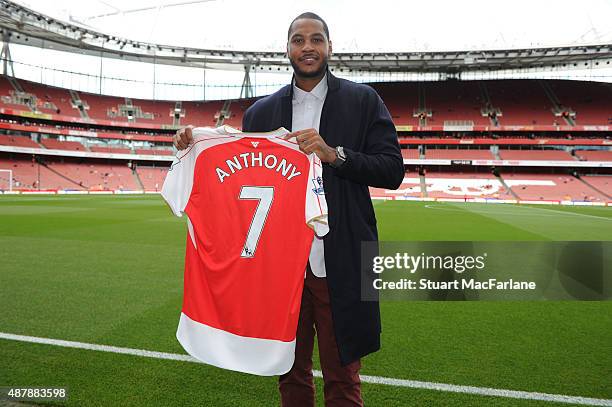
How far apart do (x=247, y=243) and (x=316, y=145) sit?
27.4 inches

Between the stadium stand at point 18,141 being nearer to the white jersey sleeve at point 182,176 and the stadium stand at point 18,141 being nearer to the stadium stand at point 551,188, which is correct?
the white jersey sleeve at point 182,176

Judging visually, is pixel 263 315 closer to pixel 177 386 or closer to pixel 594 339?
pixel 177 386

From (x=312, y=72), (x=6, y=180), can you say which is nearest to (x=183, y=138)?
(x=312, y=72)

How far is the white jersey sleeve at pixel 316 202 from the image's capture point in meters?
2.03

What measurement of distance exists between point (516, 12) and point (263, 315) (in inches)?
1852

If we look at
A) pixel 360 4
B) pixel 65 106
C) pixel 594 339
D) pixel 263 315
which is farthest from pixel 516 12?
pixel 65 106

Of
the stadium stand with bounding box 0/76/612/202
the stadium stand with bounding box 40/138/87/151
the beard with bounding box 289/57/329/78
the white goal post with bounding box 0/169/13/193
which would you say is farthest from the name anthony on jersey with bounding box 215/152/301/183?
the stadium stand with bounding box 40/138/87/151

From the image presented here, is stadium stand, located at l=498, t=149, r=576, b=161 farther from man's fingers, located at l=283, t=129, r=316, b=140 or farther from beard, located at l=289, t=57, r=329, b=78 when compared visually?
man's fingers, located at l=283, t=129, r=316, b=140

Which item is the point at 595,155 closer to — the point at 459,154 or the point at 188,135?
the point at 459,154

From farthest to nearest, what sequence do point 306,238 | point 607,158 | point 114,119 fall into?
point 114,119 < point 607,158 < point 306,238

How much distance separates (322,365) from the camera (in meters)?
2.05

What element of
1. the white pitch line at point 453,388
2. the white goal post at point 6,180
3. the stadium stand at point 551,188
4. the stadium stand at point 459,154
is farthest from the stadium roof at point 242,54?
the white pitch line at point 453,388

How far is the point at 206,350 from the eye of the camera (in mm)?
2230

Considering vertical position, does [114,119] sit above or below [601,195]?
above
